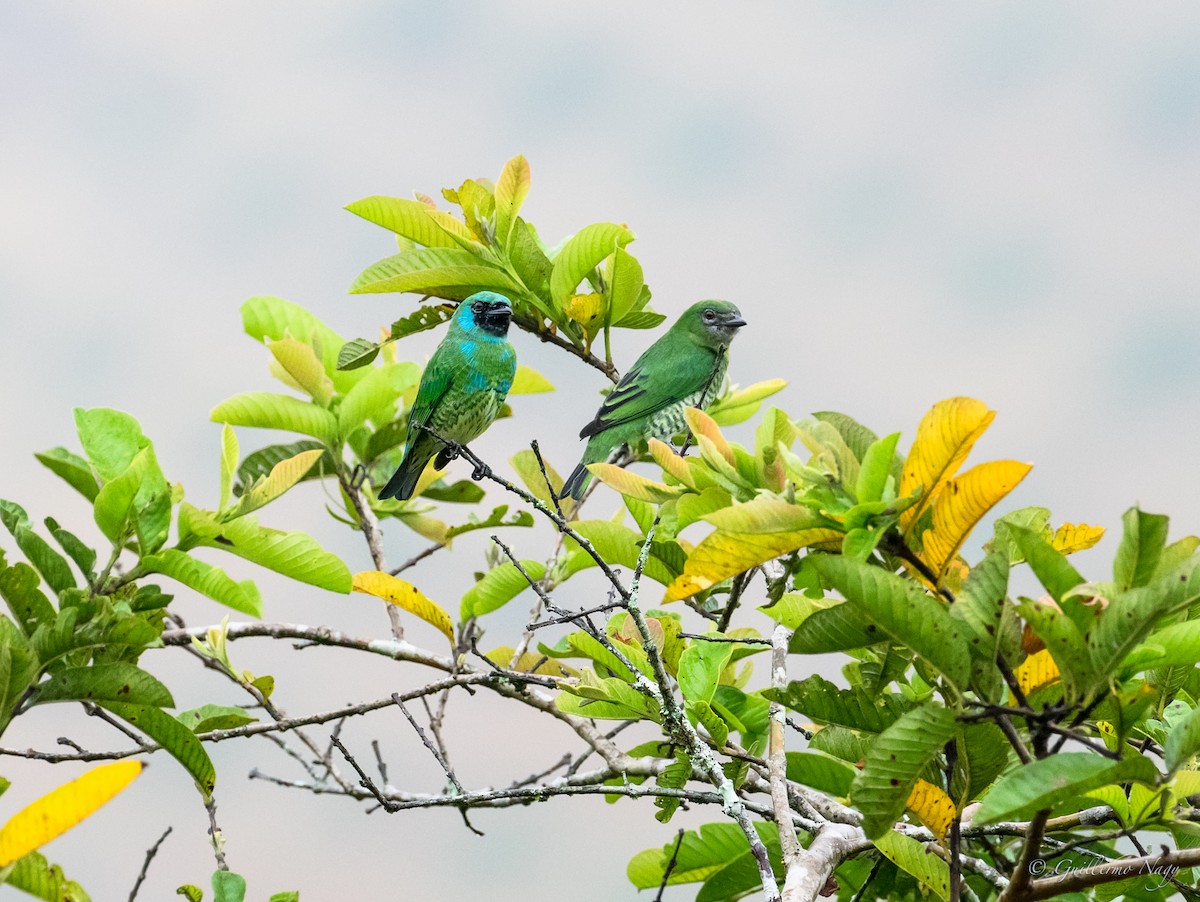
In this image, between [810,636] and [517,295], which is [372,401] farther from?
[810,636]

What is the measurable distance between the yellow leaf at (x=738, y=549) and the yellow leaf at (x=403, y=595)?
1.73m

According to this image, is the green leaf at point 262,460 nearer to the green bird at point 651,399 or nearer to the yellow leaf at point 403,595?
the yellow leaf at point 403,595

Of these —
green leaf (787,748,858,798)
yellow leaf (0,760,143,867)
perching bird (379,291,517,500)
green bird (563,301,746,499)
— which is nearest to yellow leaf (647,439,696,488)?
green leaf (787,748,858,798)

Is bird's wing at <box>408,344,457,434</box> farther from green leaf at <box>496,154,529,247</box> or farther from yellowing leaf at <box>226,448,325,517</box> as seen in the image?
yellowing leaf at <box>226,448,325,517</box>

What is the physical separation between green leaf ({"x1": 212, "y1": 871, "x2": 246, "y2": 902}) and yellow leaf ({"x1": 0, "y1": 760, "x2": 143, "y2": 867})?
4.50 ft

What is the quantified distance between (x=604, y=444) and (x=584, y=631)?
3695 millimetres

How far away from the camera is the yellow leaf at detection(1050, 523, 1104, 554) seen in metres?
2.92

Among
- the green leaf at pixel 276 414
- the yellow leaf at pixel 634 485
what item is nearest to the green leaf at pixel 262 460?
the green leaf at pixel 276 414

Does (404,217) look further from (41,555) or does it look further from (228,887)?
(228,887)

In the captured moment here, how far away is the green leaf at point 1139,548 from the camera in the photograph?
2094 millimetres

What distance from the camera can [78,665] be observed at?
3049 mm

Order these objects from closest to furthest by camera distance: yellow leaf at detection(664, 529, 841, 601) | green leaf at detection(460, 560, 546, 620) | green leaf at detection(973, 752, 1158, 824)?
green leaf at detection(973, 752, 1158, 824)
yellow leaf at detection(664, 529, 841, 601)
green leaf at detection(460, 560, 546, 620)

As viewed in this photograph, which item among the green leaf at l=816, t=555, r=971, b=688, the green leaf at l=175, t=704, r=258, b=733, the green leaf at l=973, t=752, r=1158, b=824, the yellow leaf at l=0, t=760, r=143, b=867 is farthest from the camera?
the green leaf at l=175, t=704, r=258, b=733

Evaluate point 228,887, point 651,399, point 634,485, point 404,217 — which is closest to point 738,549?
point 634,485
